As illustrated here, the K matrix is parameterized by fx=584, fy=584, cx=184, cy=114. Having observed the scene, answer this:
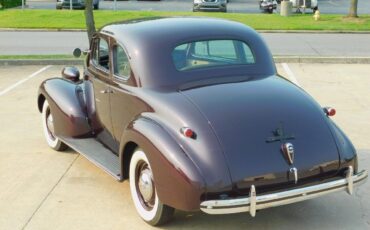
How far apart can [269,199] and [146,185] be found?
111cm

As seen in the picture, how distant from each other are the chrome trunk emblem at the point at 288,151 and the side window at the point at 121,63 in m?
1.79

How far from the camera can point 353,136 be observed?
7555 millimetres

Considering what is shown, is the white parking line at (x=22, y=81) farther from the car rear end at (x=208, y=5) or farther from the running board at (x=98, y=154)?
the car rear end at (x=208, y=5)

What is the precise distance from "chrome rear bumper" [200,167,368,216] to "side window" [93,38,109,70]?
2.44 meters

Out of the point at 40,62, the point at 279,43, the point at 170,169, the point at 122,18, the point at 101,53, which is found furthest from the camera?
the point at 122,18

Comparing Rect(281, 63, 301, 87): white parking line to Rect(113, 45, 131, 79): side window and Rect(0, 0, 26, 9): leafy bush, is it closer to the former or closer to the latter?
Rect(113, 45, 131, 79): side window

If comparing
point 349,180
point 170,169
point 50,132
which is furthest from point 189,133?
point 50,132

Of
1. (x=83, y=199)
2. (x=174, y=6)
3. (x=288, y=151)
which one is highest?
(x=288, y=151)

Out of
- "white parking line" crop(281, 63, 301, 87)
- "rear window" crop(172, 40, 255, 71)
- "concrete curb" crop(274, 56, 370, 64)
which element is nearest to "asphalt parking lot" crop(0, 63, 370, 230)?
"rear window" crop(172, 40, 255, 71)

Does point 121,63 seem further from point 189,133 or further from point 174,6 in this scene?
point 174,6

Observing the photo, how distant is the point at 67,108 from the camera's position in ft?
21.5

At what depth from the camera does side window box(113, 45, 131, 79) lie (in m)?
5.69

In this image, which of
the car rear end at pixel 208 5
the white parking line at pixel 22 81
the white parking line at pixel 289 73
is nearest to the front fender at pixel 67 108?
the white parking line at pixel 22 81

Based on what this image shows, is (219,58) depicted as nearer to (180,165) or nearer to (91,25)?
(180,165)
